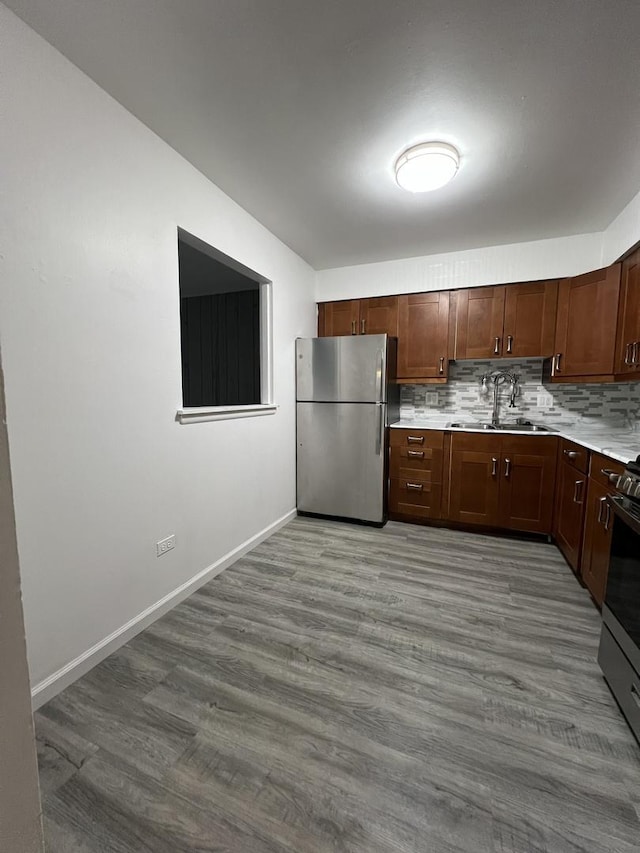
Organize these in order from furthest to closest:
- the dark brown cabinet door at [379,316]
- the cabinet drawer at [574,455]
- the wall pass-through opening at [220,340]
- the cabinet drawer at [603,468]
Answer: the wall pass-through opening at [220,340]
the dark brown cabinet door at [379,316]
the cabinet drawer at [574,455]
the cabinet drawer at [603,468]

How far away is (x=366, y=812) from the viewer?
1.02 metres

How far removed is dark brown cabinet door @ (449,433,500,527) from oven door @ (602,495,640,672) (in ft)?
4.51

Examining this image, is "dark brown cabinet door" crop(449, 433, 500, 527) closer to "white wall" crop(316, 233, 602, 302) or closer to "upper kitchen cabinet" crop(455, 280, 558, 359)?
"upper kitchen cabinet" crop(455, 280, 558, 359)

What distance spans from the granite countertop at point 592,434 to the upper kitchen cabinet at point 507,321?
67 centimetres

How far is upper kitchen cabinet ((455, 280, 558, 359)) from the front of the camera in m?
2.93

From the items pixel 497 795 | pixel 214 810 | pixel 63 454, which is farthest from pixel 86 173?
pixel 497 795

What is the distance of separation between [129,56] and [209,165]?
64cm

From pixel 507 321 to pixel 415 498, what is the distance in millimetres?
1688

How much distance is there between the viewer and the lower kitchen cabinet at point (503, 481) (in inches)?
109

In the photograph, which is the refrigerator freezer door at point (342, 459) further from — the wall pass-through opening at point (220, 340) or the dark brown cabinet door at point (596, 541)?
the dark brown cabinet door at point (596, 541)

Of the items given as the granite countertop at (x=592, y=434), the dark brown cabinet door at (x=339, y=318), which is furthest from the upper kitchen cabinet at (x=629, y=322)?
the dark brown cabinet door at (x=339, y=318)

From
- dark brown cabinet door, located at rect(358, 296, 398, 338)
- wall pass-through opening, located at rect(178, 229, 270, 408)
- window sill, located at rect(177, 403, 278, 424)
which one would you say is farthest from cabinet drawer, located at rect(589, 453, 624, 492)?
wall pass-through opening, located at rect(178, 229, 270, 408)

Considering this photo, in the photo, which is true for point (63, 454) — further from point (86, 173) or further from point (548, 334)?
point (548, 334)

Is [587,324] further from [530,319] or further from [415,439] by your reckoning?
[415,439]
